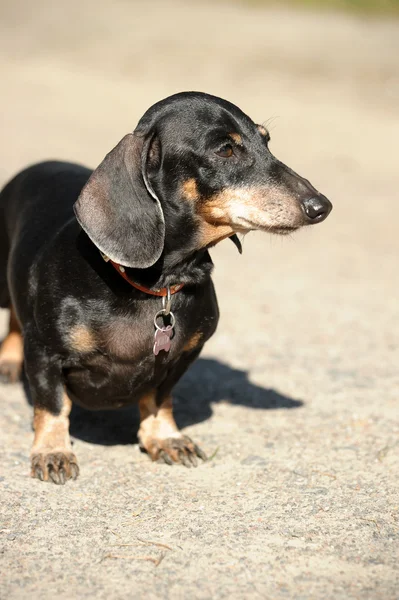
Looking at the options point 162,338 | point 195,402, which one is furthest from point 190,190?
point 195,402

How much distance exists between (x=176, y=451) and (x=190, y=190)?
1474 millimetres

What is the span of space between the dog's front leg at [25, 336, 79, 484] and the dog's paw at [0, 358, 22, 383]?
52.4 inches

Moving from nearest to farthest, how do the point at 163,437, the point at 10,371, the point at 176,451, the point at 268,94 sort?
the point at 176,451 → the point at 163,437 → the point at 10,371 → the point at 268,94

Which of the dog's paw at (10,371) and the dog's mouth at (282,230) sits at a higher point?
the dog's mouth at (282,230)

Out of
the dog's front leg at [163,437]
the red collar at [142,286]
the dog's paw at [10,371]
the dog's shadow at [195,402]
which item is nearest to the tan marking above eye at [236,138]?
the red collar at [142,286]

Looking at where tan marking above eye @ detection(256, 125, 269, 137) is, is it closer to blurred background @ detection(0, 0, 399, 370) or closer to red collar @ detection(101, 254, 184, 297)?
red collar @ detection(101, 254, 184, 297)

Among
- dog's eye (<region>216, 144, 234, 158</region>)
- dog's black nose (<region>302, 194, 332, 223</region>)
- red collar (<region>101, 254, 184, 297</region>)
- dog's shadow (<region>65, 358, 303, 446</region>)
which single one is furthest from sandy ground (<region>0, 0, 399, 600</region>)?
dog's eye (<region>216, 144, 234, 158</region>)

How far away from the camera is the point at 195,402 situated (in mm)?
5879

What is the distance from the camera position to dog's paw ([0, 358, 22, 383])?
596 cm

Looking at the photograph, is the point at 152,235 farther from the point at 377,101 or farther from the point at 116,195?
the point at 377,101

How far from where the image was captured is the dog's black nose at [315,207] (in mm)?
4102

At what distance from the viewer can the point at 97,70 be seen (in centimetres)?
1945

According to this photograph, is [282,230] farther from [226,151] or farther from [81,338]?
[81,338]

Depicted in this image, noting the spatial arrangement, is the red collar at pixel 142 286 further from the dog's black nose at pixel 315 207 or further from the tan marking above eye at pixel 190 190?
the dog's black nose at pixel 315 207
